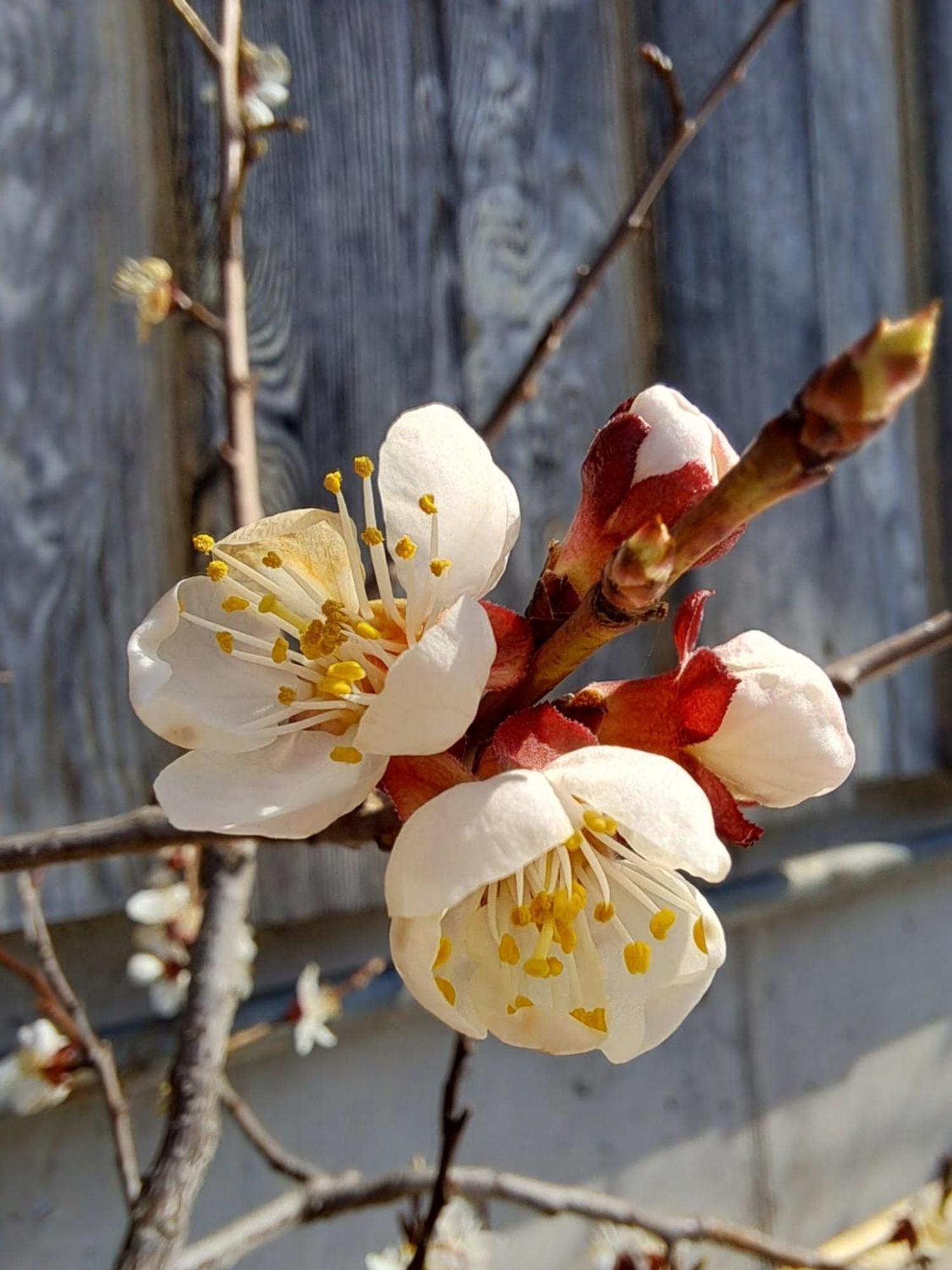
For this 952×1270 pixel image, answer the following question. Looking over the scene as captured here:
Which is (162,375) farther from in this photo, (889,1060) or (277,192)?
(889,1060)

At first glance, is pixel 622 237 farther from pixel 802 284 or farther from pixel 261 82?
pixel 802 284

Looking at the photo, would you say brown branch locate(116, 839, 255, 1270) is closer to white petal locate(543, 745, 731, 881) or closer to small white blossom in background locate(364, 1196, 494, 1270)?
white petal locate(543, 745, 731, 881)

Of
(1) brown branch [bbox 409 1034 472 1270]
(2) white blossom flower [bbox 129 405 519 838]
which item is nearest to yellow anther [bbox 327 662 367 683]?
(2) white blossom flower [bbox 129 405 519 838]

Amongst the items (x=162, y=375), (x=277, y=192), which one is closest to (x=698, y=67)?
(x=277, y=192)

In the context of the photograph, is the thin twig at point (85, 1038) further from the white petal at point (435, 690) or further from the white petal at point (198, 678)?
the white petal at point (435, 690)

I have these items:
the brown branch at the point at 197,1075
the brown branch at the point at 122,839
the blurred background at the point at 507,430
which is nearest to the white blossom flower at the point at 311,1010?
the blurred background at the point at 507,430

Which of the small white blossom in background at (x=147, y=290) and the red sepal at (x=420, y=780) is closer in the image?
the red sepal at (x=420, y=780)
